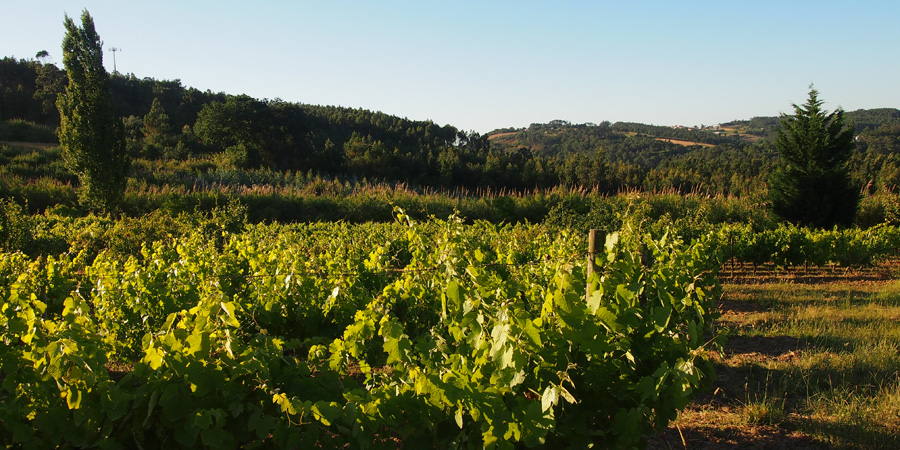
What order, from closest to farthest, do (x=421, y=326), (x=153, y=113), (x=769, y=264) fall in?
(x=421, y=326), (x=769, y=264), (x=153, y=113)

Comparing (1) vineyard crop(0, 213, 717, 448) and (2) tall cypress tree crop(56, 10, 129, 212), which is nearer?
(1) vineyard crop(0, 213, 717, 448)

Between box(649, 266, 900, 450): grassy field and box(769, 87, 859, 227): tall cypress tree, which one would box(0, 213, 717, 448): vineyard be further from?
box(769, 87, 859, 227): tall cypress tree

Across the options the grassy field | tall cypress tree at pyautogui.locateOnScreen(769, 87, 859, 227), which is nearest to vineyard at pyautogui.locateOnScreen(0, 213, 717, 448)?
the grassy field

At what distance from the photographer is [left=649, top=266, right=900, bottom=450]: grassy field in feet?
10.6

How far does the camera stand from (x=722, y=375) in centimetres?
445

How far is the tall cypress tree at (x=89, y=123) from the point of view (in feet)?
44.2

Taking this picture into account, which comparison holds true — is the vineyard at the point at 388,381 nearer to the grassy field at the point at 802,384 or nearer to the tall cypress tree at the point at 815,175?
the grassy field at the point at 802,384

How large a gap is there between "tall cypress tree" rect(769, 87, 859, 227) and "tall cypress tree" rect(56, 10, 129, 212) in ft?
65.2

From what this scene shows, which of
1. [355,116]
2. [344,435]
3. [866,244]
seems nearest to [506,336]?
[344,435]

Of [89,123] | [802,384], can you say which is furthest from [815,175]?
[89,123]

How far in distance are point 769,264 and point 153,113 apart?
127 feet

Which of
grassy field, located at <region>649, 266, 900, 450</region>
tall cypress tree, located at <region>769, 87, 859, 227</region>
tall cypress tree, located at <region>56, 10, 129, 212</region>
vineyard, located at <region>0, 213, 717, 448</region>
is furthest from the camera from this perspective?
tall cypress tree, located at <region>769, 87, 859, 227</region>

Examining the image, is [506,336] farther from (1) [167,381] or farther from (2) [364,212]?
(2) [364,212]

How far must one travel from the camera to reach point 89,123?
1350 cm
